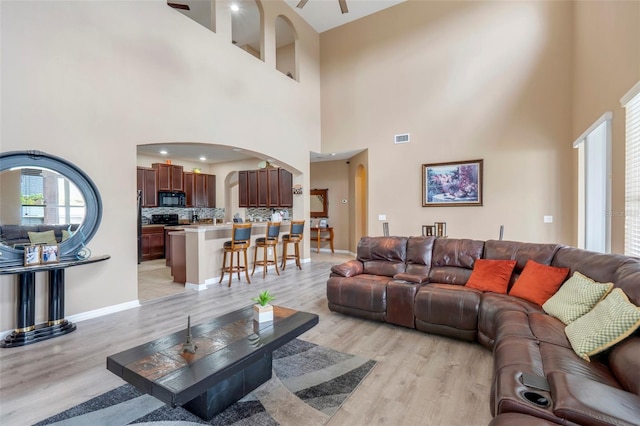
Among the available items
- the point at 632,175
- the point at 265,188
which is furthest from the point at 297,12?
the point at 632,175

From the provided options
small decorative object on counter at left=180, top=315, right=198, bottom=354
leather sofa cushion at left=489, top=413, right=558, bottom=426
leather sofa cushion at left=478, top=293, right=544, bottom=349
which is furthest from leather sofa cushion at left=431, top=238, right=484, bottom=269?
small decorative object on counter at left=180, top=315, right=198, bottom=354

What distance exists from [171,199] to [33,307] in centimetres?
596

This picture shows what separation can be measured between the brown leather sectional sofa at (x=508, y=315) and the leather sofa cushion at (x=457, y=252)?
0.01 metres

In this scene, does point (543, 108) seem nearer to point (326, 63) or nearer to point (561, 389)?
point (326, 63)

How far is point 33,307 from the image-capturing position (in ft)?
10.2

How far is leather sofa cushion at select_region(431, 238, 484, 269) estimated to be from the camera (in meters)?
3.61

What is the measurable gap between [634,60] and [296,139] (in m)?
5.62

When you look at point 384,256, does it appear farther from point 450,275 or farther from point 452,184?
point 452,184

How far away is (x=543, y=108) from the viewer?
541 cm

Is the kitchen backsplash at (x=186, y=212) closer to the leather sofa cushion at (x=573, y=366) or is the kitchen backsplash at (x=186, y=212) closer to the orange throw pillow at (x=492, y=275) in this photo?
the orange throw pillow at (x=492, y=275)

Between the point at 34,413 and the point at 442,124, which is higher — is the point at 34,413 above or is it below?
below

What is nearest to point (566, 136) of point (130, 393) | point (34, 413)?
point (130, 393)

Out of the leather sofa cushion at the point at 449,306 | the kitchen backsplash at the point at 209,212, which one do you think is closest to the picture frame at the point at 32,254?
the leather sofa cushion at the point at 449,306

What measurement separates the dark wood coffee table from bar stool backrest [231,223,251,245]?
2.87 m
